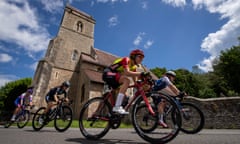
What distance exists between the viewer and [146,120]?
11.2 feet

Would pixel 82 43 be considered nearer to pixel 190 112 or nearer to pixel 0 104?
pixel 190 112

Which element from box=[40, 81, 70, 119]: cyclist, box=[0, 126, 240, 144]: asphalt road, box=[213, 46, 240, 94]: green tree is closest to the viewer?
box=[0, 126, 240, 144]: asphalt road

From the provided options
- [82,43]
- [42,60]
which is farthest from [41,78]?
[82,43]

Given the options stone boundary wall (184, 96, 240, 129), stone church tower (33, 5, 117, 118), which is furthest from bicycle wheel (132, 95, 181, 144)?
stone church tower (33, 5, 117, 118)

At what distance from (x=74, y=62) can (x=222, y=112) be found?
21094 mm

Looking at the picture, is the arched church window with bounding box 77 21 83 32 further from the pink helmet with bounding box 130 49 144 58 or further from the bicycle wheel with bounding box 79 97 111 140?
the pink helmet with bounding box 130 49 144 58

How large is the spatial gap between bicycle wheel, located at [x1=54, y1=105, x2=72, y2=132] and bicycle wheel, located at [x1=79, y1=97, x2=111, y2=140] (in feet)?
5.91

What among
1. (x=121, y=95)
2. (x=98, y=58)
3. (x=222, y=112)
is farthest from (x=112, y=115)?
(x=98, y=58)

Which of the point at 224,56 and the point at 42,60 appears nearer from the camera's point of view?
the point at 42,60

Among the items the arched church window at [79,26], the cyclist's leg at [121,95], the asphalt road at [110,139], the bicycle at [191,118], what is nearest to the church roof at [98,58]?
the arched church window at [79,26]

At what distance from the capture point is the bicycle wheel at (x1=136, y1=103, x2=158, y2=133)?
3.14 m

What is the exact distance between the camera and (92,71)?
79.2ft

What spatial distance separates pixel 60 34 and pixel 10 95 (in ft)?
61.9

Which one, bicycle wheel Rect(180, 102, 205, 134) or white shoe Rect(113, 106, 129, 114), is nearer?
white shoe Rect(113, 106, 129, 114)
